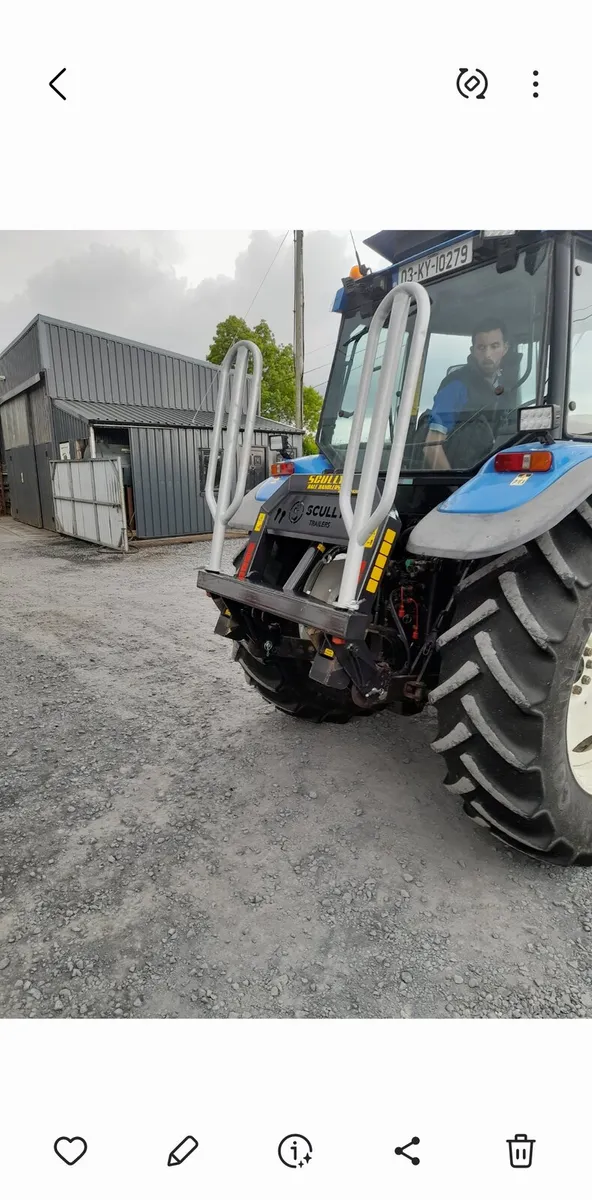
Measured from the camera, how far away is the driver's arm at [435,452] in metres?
2.54

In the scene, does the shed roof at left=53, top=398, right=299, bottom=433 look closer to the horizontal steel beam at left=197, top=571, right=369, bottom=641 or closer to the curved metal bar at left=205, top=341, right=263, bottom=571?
the curved metal bar at left=205, top=341, right=263, bottom=571

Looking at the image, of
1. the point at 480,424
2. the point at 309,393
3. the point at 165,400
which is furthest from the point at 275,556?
the point at 309,393

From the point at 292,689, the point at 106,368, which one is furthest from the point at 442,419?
the point at 106,368

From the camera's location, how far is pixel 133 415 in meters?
13.7

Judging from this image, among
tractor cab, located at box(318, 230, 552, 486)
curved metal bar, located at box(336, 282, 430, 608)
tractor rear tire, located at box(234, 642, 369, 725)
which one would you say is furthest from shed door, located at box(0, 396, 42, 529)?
curved metal bar, located at box(336, 282, 430, 608)

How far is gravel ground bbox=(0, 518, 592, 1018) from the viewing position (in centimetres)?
178

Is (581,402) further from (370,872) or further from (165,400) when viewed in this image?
(165,400)

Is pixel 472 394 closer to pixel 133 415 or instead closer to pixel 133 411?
pixel 133 415

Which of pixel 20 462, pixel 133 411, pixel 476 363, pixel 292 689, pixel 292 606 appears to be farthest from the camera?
pixel 20 462

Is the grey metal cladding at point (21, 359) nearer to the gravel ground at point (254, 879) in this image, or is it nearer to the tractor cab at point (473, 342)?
the gravel ground at point (254, 879)

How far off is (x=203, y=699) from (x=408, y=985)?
242cm

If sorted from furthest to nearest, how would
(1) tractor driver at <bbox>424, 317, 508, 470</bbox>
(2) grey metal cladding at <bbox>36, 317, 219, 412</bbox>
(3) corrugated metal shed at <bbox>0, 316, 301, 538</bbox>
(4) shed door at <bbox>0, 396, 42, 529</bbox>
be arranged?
(4) shed door at <bbox>0, 396, 42, 529</bbox>, (2) grey metal cladding at <bbox>36, 317, 219, 412</bbox>, (3) corrugated metal shed at <bbox>0, 316, 301, 538</bbox>, (1) tractor driver at <bbox>424, 317, 508, 470</bbox>

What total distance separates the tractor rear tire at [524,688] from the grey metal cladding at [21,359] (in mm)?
14695

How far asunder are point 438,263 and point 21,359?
1633 cm
